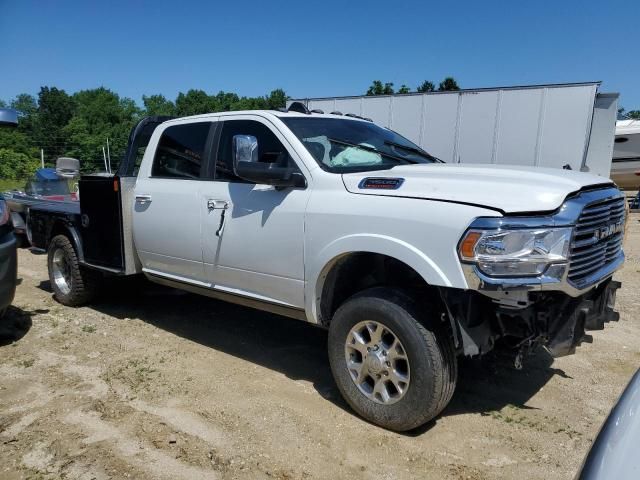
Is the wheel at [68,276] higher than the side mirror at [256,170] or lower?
lower

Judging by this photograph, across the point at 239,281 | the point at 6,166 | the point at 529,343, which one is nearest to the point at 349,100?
the point at 239,281

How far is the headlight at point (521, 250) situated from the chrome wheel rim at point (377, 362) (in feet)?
2.54

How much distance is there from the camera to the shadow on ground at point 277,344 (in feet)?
12.7

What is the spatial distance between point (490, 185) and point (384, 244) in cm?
69

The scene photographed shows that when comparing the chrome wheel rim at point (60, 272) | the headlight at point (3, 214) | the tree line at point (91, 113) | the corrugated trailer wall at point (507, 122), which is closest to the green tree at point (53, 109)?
the tree line at point (91, 113)

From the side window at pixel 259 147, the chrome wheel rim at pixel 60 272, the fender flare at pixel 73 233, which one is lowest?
the chrome wheel rim at pixel 60 272

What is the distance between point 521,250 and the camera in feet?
9.11

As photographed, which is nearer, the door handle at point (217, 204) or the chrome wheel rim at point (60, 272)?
the door handle at point (217, 204)

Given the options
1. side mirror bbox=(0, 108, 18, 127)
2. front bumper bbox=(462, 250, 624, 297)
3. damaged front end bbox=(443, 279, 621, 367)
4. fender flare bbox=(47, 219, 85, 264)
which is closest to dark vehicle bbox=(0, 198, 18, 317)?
fender flare bbox=(47, 219, 85, 264)

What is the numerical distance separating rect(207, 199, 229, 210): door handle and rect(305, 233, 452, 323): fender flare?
0.97 metres

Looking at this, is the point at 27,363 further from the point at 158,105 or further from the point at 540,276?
the point at 158,105

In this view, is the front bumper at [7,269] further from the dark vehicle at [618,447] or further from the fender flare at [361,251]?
the dark vehicle at [618,447]

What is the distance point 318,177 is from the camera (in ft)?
11.9

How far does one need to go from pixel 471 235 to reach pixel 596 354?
2.65 meters
